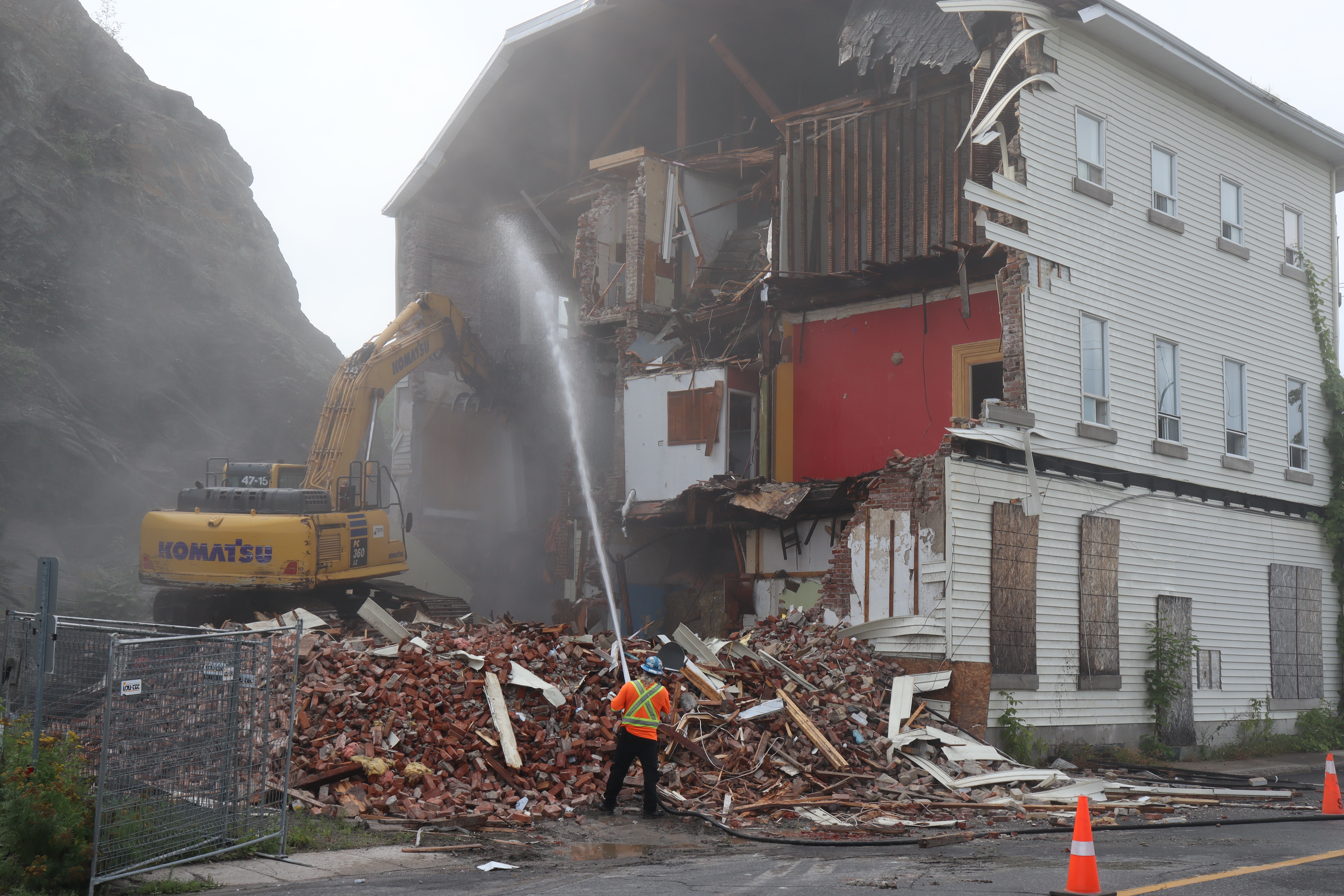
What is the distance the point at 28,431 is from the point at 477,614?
14.0m

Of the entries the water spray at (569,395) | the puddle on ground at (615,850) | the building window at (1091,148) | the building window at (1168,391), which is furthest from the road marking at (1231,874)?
the building window at (1091,148)

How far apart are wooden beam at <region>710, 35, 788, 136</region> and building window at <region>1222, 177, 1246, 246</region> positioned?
8417mm

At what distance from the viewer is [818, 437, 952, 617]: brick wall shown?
15453mm

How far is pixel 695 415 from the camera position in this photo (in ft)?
72.4

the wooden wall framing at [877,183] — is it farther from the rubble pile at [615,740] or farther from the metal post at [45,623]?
the metal post at [45,623]

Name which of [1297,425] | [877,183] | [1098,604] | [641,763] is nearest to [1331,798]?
[1098,604]

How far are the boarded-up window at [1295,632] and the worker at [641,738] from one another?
14.6 m

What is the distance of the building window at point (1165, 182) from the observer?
19297 mm

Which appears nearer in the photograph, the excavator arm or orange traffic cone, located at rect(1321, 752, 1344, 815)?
orange traffic cone, located at rect(1321, 752, 1344, 815)

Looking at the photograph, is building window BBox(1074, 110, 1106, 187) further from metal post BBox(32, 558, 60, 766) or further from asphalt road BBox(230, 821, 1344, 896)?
metal post BBox(32, 558, 60, 766)

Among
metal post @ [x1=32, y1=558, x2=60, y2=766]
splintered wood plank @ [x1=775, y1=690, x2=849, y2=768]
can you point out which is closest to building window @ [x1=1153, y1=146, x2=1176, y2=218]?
splintered wood plank @ [x1=775, y1=690, x2=849, y2=768]

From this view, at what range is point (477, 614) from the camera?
84.6 feet

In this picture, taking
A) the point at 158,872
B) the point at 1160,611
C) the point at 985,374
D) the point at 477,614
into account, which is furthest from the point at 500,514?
the point at 158,872

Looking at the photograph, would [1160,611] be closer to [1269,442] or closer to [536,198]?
[1269,442]
